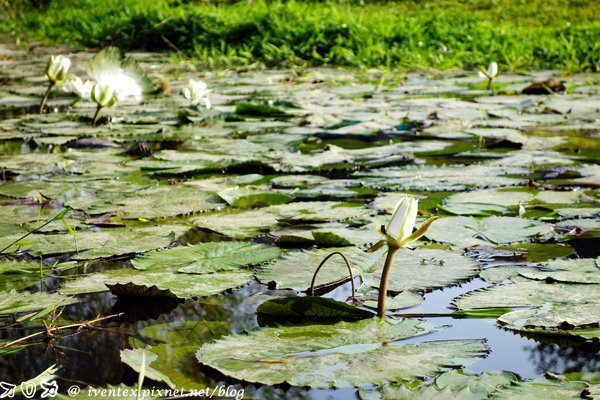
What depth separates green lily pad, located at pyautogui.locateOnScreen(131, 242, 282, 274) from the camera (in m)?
1.29

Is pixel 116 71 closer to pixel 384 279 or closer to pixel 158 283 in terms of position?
pixel 158 283

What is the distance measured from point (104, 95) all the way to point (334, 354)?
1922 millimetres

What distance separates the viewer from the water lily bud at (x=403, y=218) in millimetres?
964

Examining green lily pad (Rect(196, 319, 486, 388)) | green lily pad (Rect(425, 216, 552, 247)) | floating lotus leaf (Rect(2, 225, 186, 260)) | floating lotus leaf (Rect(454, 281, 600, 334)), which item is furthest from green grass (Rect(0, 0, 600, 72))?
green lily pad (Rect(196, 319, 486, 388))

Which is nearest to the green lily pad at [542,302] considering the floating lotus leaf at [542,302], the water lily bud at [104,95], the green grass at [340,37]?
the floating lotus leaf at [542,302]

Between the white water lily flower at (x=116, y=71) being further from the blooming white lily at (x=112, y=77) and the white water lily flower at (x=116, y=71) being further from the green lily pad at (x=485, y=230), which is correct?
the green lily pad at (x=485, y=230)

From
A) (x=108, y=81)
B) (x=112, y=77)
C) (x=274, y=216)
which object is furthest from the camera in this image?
(x=112, y=77)

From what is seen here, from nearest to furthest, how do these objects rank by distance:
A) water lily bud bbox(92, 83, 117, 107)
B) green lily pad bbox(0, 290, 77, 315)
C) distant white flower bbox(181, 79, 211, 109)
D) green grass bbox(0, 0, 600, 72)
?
1. green lily pad bbox(0, 290, 77, 315)
2. water lily bud bbox(92, 83, 117, 107)
3. distant white flower bbox(181, 79, 211, 109)
4. green grass bbox(0, 0, 600, 72)

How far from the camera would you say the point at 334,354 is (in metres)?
0.92

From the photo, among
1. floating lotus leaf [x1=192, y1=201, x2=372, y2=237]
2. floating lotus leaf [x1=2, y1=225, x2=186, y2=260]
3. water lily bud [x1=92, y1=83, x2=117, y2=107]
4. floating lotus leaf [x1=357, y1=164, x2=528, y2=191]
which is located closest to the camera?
floating lotus leaf [x1=2, y1=225, x2=186, y2=260]

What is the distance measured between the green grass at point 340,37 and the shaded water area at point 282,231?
2.06m

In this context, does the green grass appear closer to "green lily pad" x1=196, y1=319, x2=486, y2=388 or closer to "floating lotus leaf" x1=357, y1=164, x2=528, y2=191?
"floating lotus leaf" x1=357, y1=164, x2=528, y2=191

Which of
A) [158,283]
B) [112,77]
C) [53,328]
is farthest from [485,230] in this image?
[112,77]

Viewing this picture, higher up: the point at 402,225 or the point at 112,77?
the point at 402,225
